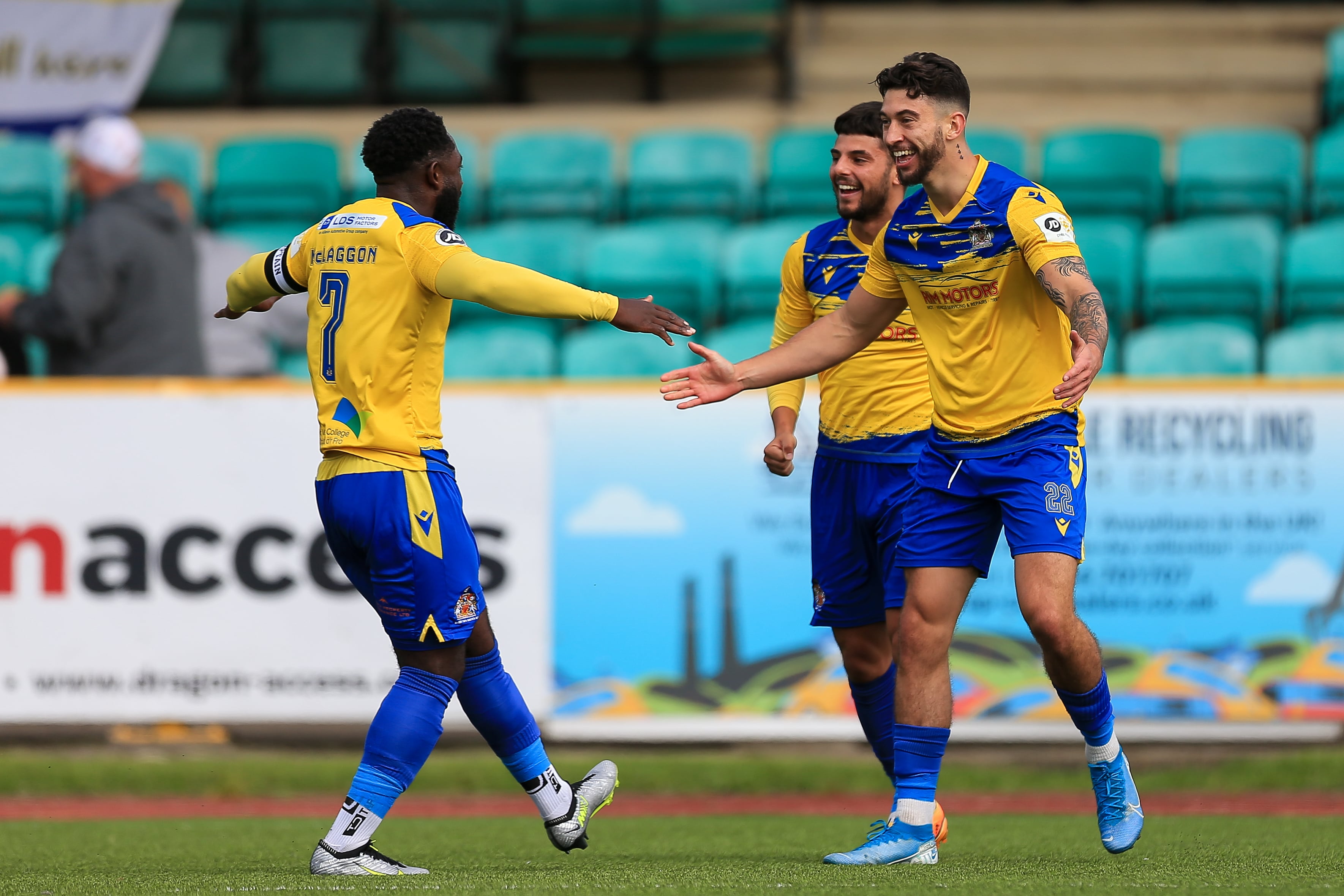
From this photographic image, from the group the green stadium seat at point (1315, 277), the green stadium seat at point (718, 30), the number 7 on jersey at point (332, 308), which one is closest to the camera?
the number 7 on jersey at point (332, 308)

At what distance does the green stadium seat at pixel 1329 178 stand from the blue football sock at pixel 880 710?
274 inches

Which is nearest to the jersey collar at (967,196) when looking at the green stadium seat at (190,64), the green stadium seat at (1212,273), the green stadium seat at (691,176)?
the green stadium seat at (1212,273)

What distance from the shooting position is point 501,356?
32.1 ft

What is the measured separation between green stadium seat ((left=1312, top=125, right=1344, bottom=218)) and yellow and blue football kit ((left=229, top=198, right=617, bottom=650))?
8.27 m

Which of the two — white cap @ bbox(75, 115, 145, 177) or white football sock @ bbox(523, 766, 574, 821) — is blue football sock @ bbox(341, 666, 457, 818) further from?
white cap @ bbox(75, 115, 145, 177)

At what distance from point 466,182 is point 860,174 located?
6.88m

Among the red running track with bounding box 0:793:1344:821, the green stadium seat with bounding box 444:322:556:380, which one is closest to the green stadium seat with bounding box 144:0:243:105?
the green stadium seat with bounding box 444:322:556:380

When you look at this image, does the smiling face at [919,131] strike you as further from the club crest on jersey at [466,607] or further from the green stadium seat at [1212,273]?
the green stadium seat at [1212,273]

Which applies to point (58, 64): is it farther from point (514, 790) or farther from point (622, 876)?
point (622, 876)

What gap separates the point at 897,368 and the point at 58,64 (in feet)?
28.8

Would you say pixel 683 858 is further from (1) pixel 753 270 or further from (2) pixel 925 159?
(1) pixel 753 270

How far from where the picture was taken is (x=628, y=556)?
8.01 m

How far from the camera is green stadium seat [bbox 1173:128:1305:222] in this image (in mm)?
11453

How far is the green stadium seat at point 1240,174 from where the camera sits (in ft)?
37.6
